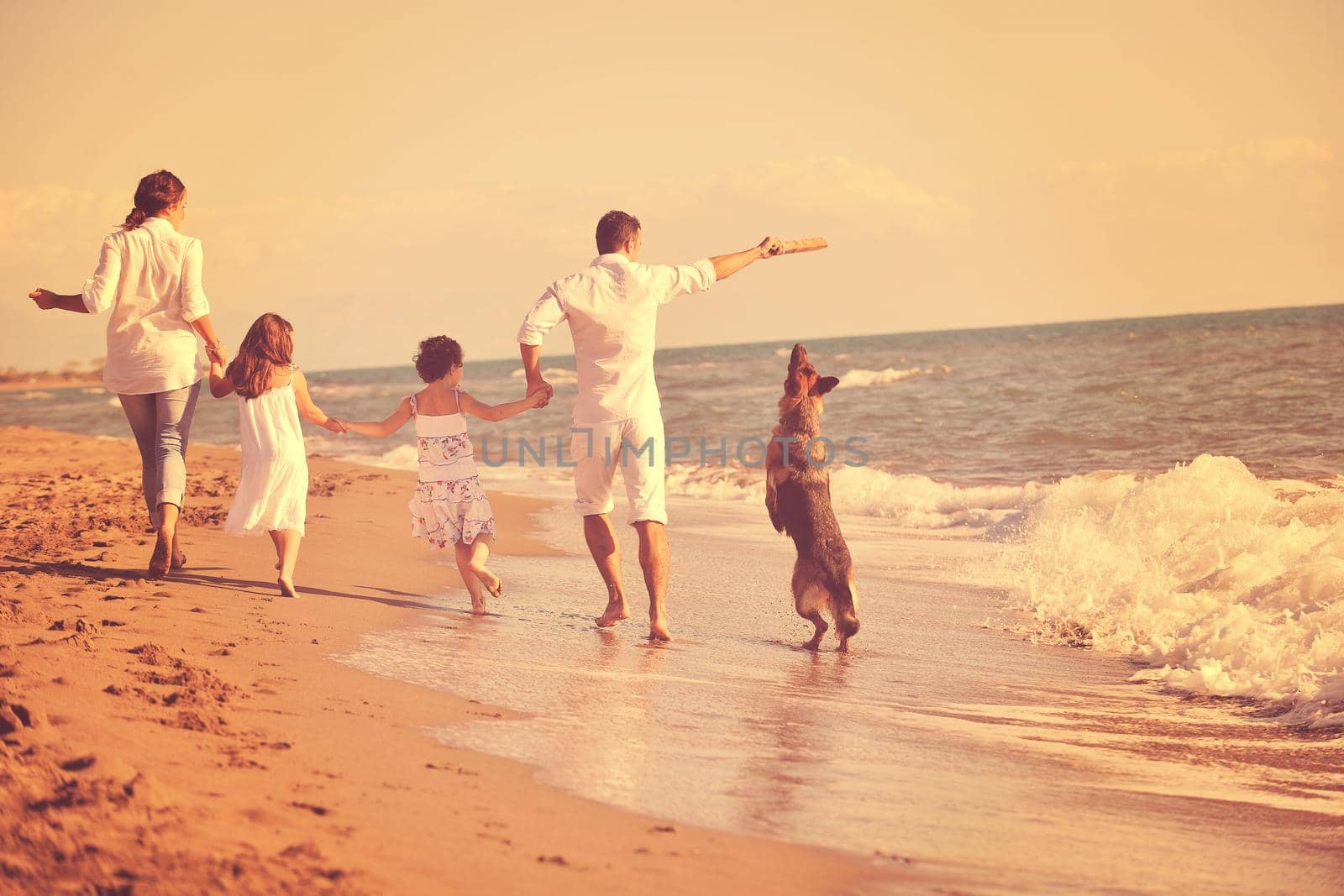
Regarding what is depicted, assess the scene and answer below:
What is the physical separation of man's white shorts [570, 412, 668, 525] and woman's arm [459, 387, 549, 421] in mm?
240

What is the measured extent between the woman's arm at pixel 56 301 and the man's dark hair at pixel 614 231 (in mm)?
2664

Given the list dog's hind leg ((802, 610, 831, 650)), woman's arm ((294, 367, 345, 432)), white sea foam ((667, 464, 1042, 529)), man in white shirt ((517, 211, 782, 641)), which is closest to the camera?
man in white shirt ((517, 211, 782, 641))

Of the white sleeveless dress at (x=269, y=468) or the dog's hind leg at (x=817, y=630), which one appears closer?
the dog's hind leg at (x=817, y=630)

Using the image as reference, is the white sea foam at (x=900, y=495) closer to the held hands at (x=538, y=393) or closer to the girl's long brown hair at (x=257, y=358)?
the held hands at (x=538, y=393)

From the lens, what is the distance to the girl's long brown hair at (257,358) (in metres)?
6.02

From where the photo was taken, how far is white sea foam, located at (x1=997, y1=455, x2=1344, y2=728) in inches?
212

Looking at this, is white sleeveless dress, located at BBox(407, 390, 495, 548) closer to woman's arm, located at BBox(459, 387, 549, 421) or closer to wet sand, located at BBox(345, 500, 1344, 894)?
woman's arm, located at BBox(459, 387, 549, 421)

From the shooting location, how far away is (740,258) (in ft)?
19.4

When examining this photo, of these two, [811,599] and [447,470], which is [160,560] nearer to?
[447,470]

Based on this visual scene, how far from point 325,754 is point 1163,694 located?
3.79m

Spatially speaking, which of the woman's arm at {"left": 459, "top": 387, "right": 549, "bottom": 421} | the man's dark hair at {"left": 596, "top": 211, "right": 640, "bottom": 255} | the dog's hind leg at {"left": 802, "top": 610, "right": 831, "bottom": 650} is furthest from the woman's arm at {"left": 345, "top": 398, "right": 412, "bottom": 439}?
the dog's hind leg at {"left": 802, "top": 610, "right": 831, "bottom": 650}

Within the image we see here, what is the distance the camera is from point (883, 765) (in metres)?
3.86

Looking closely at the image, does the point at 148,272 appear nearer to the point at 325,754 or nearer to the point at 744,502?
the point at 325,754

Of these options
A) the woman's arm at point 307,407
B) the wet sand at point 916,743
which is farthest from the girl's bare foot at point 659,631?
the woman's arm at point 307,407
